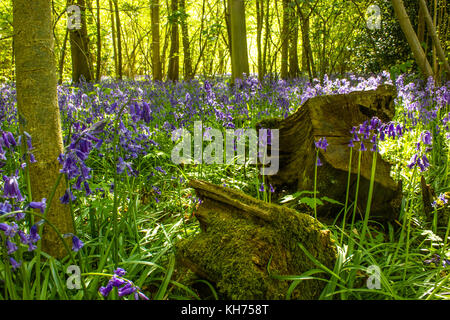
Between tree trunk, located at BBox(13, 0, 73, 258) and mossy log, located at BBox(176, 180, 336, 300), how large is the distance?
0.79 m

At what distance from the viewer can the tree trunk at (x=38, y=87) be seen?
5.84ft

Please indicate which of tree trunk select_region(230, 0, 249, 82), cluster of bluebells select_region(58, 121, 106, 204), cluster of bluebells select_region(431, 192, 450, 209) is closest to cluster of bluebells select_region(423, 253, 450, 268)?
cluster of bluebells select_region(431, 192, 450, 209)

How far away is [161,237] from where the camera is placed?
7.88 feet

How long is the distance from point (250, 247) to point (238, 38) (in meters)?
7.28

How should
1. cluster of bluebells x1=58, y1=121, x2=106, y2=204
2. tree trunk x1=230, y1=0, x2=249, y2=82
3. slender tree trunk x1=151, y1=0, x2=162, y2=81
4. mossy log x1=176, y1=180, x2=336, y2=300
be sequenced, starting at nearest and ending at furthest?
cluster of bluebells x1=58, y1=121, x2=106, y2=204
mossy log x1=176, y1=180, x2=336, y2=300
tree trunk x1=230, y1=0, x2=249, y2=82
slender tree trunk x1=151, y1=0, x2=162, y2=81

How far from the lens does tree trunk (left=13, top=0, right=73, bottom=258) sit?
178 cm

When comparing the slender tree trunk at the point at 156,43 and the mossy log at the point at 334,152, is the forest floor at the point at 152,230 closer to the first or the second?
the mossy log at the point at 334,152

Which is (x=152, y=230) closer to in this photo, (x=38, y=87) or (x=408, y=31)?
(x=38, y=87)

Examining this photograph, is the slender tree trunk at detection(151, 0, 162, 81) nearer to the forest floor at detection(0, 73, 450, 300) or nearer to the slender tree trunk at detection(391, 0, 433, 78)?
the forest floor at detection(0, 73, 450, 300)
